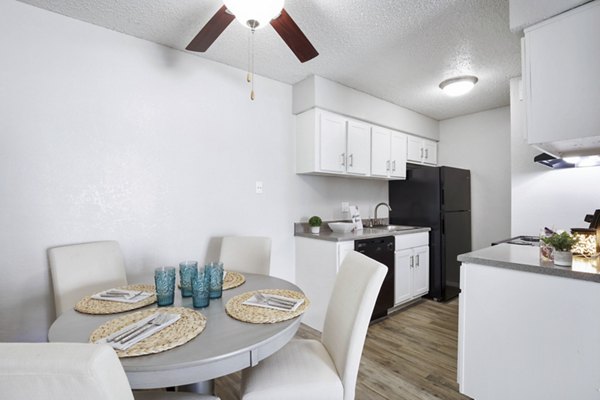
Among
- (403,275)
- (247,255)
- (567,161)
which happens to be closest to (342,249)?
(247,255)

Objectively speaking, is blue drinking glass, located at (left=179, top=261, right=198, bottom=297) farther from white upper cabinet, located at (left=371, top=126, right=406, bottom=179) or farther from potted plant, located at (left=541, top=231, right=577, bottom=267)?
white upper cabinet, located at (left=371, top=126, right=406, bottom=179)

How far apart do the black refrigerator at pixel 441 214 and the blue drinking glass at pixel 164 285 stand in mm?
3008

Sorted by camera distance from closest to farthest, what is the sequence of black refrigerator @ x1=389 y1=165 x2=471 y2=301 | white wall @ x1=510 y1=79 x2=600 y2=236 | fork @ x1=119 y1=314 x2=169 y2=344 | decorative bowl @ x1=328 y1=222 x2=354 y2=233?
fork @ x1=119 y1=314 x2=169 y2=344 < white wall @ x1=510 y1=79 x2=600 y2=236 < decorative bowl @ x1=328 y1=222 x2=354 y2=233 < black refrigerator @ x1=389 y1=165 x2=471 y2=301

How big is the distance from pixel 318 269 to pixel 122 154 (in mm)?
1825

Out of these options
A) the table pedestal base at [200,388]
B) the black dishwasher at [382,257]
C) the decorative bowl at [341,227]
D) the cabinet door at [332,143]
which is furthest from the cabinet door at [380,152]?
the table pedestal base at [200,388]

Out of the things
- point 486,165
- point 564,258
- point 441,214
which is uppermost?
point 486,165

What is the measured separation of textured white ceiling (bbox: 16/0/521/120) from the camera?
1.78 metres

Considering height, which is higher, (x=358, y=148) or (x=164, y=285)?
(x=358, y=148)

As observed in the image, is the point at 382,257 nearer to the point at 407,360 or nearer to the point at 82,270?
the point at 407,360

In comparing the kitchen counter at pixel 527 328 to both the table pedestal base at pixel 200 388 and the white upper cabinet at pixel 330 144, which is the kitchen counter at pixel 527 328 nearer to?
the table pedestal base at pixel 200 388

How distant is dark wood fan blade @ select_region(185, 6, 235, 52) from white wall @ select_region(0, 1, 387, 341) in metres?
0.70

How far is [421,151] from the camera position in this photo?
4.00 m

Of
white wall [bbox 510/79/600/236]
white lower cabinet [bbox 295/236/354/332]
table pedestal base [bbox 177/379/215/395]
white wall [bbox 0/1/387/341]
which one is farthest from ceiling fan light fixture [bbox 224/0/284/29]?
white wall [bbox 510/79/600/236]

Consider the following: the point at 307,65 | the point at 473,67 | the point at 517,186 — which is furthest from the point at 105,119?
the point at 517,186
